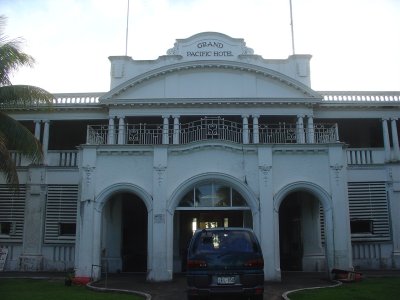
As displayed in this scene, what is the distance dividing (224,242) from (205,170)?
6.57 m

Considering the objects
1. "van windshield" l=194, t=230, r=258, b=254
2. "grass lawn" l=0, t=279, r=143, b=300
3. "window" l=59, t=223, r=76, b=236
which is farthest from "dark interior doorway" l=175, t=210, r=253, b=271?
"van windshield" l=194, t=230, r=258, b=254

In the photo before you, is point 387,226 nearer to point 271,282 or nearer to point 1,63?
point 271,282

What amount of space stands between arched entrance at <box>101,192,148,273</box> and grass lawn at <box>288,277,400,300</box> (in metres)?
9.12

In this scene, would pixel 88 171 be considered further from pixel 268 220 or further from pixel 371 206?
pixel 371 206

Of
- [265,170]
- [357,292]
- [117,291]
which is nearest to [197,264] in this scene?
[117,291]

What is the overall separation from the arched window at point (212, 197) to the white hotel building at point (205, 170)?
0.13 ft

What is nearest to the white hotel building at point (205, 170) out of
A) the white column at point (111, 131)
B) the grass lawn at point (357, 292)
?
the white column at point (111, 131)

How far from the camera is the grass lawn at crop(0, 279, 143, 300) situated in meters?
12.3

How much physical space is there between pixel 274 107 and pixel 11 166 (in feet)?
43.5

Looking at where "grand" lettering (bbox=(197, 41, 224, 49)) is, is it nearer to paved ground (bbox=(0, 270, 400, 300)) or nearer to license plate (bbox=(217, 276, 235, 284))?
paved ground (bbox=(0, 270, 400, 300))

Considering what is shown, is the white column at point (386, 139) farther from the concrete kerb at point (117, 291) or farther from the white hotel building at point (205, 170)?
the concrete kerb at point (117, 291)

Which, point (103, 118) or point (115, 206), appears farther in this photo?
point (103, 118)

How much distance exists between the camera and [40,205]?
2323 cm

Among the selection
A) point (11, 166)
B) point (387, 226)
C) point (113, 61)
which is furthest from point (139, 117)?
point (387, 226)
